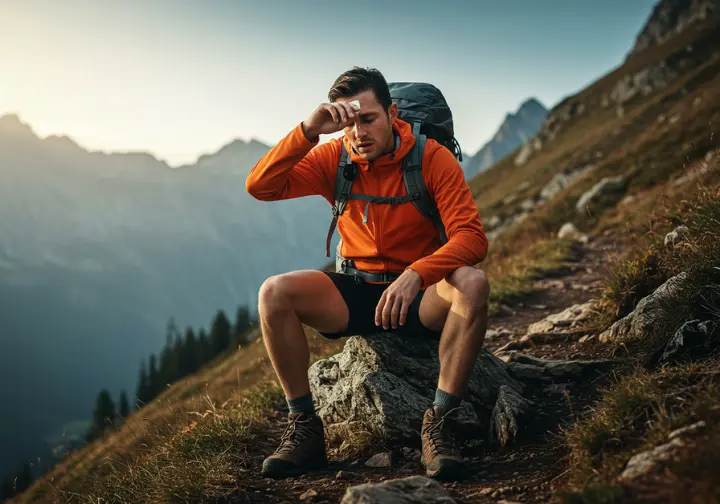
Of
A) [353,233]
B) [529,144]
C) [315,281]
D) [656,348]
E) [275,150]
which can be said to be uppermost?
[529,144]

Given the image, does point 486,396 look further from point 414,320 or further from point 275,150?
point 275,150

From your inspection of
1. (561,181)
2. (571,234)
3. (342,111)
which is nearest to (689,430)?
(342,111)

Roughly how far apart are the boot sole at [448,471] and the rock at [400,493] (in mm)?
388

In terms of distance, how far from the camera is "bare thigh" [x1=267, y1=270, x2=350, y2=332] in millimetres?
4457

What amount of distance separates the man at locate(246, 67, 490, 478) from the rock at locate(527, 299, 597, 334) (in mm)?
2674

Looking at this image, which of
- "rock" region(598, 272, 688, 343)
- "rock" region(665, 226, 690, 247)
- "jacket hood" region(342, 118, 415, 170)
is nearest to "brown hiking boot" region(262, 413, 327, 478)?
"jacket hood" region(342, 118, 415, 170)

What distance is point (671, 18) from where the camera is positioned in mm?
88250

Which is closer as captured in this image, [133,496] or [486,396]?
[133,496]

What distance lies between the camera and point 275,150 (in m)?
4.94

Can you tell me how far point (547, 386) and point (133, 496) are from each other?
3894 mm

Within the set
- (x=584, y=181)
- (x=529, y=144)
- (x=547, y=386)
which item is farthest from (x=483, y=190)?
(x=547, y=386)

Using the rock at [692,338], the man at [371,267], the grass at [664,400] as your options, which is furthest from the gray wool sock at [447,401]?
the rock at [692,338]

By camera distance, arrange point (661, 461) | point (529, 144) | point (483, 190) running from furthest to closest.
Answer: point (529, 144), point (483, 190), point (661, 461)

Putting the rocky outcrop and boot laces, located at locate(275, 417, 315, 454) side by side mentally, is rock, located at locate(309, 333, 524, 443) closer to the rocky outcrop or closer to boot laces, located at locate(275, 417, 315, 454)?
the rocky outcrop
